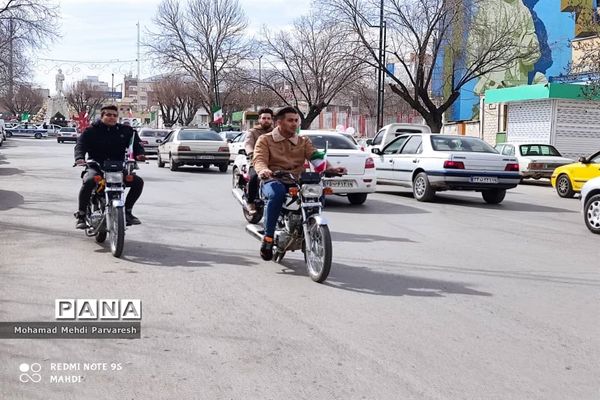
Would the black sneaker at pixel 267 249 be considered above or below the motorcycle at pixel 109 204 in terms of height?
below

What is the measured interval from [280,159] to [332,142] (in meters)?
6.77

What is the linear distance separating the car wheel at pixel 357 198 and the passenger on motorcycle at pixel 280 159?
6.41m

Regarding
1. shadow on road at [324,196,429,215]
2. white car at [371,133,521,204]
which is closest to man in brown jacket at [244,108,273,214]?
shadow on road at [324,196,429,215]

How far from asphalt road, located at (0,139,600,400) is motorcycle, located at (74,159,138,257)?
0.20 m

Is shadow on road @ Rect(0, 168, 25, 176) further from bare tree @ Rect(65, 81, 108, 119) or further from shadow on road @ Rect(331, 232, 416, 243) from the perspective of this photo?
bare tree @ Rect(65, 81, 108, 119)

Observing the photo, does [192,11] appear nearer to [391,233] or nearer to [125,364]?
[391,233]

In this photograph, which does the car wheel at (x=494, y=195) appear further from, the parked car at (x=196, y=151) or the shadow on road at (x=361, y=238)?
the parked car at (x=196, y=151)

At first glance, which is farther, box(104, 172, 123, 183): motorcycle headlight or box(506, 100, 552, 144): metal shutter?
box(506, 100, 552, 144): metal shutter

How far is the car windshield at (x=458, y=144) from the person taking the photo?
1466 centimetres

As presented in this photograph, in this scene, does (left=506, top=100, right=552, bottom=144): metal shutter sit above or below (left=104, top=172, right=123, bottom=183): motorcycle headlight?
above

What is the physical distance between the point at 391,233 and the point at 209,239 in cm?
267

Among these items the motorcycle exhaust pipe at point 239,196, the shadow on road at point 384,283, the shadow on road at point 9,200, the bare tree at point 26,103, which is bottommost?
the shadow on road at point 9,200

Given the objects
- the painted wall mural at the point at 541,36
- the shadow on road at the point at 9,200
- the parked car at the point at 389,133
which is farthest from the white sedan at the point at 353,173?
the painted wall mural at the point at 541,36

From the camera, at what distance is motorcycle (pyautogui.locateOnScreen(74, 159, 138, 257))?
762cm
